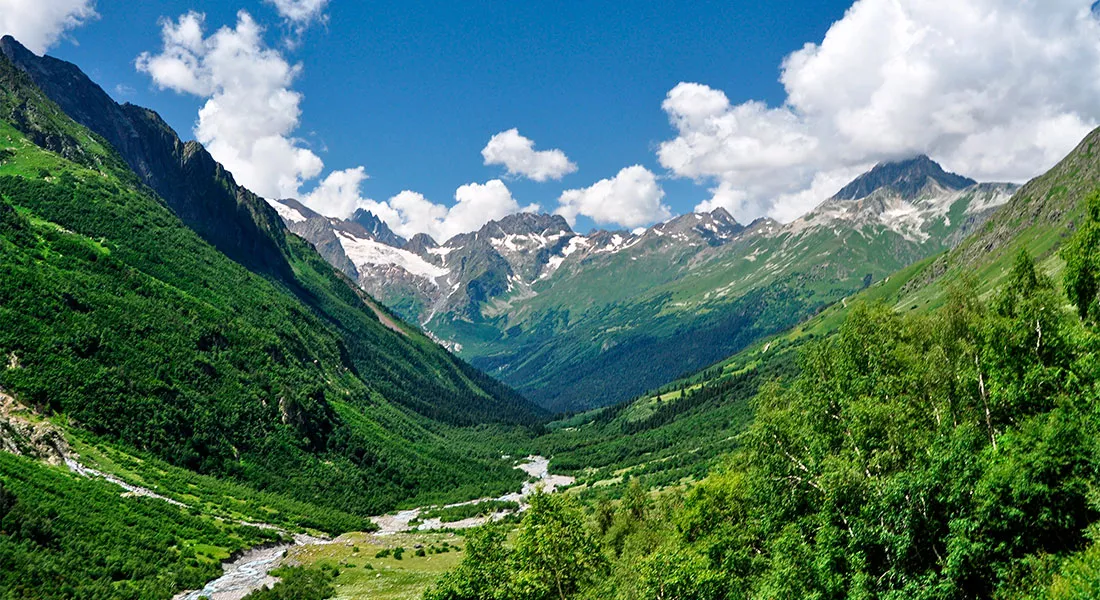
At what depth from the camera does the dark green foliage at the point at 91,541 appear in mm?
52062

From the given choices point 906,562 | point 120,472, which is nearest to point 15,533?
point 120,472

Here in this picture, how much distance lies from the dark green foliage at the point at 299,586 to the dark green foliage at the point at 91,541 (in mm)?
7466

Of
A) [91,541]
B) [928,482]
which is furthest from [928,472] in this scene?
[91,541]

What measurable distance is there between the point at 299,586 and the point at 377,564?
52.7 ft

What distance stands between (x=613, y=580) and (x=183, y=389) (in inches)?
4599

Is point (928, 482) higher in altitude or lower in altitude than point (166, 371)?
lower

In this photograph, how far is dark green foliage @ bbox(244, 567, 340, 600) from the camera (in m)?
62.6

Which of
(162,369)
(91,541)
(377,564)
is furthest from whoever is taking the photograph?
(162,369)

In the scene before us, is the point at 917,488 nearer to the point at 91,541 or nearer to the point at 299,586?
the point at 299,586

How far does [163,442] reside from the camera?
372 ft

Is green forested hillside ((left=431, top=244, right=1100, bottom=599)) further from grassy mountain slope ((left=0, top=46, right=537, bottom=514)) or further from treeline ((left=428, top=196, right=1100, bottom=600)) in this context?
grassy mountain slope ((left=0, top=46, right=537, bottom=514))

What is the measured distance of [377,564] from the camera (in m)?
81.1

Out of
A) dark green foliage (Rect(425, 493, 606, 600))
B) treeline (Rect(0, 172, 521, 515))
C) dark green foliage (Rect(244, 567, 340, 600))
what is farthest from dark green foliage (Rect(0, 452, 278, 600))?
treeline (Rect(0, 172, 521, 515))

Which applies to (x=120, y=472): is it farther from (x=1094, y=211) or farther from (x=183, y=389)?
(x=1094, y=211)
